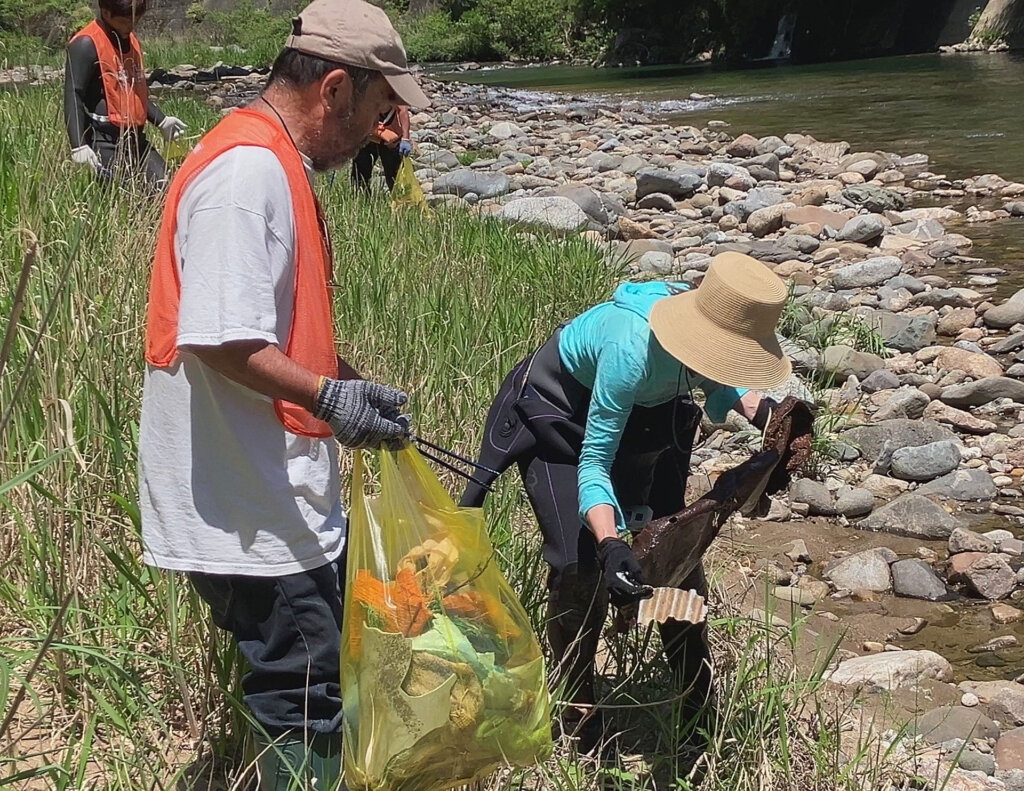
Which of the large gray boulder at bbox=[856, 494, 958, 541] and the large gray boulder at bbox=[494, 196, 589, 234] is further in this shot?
the large gray boulder at bbox=[494, 196, 589, 234]

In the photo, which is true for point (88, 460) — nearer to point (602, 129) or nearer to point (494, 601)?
point (494, 601)

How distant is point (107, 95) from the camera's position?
4605 millimetres

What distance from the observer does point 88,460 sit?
2.62 m

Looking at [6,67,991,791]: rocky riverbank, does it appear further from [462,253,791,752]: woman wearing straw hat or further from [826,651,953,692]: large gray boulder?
[462,253,791,752]: woman wearing straw hat

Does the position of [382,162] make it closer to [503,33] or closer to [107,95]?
[107,95]

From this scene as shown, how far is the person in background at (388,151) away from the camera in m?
6.93

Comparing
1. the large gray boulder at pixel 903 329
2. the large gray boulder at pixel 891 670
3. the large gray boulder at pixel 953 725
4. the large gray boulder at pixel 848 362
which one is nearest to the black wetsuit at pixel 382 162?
the large gray boulder at pixel 848 362

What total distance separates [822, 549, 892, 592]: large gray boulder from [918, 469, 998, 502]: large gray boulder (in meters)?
0.76

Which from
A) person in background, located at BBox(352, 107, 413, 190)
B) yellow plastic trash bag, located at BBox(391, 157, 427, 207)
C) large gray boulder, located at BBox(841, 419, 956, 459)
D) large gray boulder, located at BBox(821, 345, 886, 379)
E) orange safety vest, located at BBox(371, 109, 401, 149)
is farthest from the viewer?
person in background, located at BBox(352, 107, 413, 190)

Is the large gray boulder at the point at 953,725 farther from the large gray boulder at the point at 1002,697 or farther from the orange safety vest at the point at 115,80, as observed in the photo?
the orange safety vest at the point at 115,80

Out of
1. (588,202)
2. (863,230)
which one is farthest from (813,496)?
(588,202)

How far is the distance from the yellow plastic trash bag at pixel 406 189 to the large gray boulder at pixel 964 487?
3097 millimetres

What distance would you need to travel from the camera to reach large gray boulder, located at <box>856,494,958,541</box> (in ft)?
14.6

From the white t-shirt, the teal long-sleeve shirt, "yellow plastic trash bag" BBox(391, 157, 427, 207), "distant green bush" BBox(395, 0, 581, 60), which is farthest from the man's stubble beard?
"distant green bush" BBox(395, 0, 581, 60)
